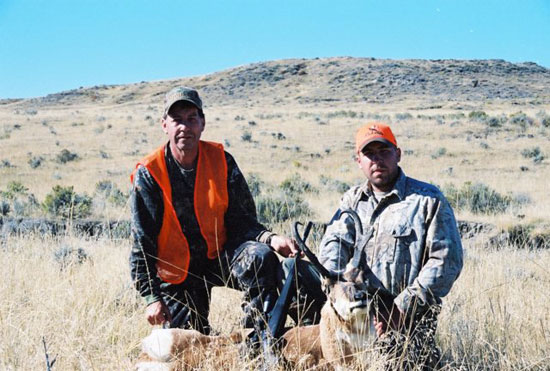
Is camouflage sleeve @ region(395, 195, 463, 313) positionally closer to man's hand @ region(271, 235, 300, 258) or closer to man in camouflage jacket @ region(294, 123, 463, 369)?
man in camouflage jacket @ region(294, 123, 463, 369)

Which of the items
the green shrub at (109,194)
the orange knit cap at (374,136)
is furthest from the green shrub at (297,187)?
the orange knit cap at (374,136)

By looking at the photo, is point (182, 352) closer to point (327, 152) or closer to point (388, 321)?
point (388, 321)

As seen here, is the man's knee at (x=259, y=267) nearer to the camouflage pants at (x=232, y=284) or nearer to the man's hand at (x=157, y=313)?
the camouflage pants at (x=232, y=284)

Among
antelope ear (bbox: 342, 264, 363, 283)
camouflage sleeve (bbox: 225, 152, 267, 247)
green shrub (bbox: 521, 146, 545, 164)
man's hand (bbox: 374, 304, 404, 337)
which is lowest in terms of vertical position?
green shrub (bbox: 521, 146, 545, 164)

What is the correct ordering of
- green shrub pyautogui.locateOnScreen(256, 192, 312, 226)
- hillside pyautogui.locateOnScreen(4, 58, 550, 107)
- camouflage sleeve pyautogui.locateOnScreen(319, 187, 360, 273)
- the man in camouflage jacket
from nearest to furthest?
the man in camouflage jacket < camouflage sleeve pyautogui.locateOnScreen(319, 187, 360, 273) < green shrub pyautogui.locateOnScreen(256, 192, 312, 226) < hillside pyautogui.locateOnScreen(4, 58, 550, 107)

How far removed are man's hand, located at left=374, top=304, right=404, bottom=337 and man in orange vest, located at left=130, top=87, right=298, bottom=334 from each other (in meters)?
0.99

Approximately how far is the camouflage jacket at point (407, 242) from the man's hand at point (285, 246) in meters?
0.22

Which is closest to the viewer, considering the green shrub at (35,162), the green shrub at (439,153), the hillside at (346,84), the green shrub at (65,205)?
the green shrub at (65,205)

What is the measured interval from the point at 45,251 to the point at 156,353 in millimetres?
3804

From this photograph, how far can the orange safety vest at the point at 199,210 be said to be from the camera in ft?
14.6

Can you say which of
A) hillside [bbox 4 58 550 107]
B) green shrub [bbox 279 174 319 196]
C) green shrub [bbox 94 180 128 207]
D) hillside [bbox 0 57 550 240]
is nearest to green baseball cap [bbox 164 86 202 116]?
hillside [bbox 0 57 550 240]

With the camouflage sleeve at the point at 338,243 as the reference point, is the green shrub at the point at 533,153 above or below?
below

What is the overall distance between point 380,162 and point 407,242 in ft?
1.87

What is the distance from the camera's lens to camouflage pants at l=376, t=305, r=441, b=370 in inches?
137
